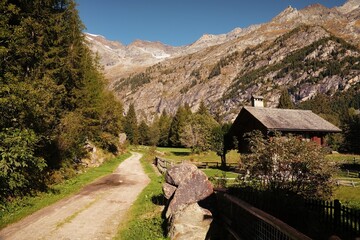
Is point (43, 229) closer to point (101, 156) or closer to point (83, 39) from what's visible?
point (83, 39)

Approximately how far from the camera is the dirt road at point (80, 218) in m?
10.8

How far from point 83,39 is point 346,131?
73.6 metres

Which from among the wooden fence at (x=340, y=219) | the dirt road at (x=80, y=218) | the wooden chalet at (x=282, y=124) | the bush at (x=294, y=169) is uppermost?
the wooden chalet at (x=282, y=124)

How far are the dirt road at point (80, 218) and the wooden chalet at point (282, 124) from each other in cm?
1756

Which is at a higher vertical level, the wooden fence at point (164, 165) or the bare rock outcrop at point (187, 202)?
the bare rock outcrop at point (187, 202)

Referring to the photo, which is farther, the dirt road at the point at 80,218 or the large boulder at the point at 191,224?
the dirt road at the point at 80,218

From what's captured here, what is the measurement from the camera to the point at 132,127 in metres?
105

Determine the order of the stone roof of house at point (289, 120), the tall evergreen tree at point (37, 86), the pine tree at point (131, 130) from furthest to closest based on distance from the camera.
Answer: the pine tree at point (131, 130), the stone roof of house at point (289, 120), the tall evergreen tree at point (37, 86)

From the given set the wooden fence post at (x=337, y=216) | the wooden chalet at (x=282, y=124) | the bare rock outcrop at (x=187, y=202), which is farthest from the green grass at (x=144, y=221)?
the wooden chalet at (x=282, y=124)

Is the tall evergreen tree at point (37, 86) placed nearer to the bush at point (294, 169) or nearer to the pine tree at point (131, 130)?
the bush at point (294, 169)

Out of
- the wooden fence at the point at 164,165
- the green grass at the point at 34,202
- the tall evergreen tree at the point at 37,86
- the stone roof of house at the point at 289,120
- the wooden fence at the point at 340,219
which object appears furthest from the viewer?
the stone roof of house at the point at 289,120

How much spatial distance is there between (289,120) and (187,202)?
25.1 metres

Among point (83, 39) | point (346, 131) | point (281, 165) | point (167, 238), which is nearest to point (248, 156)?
point (281, 165)

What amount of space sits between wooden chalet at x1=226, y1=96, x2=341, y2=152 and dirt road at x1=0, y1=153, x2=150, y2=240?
57.6 ft
